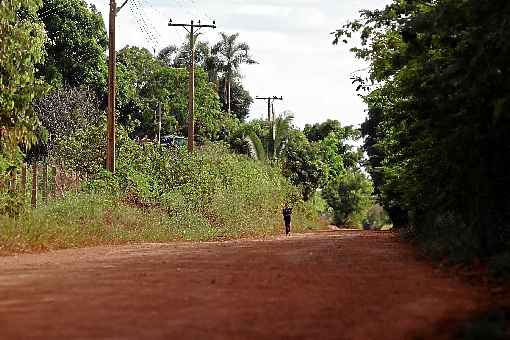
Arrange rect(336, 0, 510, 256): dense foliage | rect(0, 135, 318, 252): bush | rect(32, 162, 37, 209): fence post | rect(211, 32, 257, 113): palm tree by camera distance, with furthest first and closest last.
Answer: rect(211, 32, 257, 113): palm tree < rect(32, 162, 37, 209): fence post < rect(0, 135, 318, 252): bush < rect(336, 0, 510, 256): dense foliage

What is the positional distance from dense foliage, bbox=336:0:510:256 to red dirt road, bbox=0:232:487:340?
1460 millimetres

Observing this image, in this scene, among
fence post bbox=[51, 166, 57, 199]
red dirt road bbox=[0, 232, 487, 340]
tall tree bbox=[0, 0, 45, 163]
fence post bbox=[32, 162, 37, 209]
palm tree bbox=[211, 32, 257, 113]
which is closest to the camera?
red dirt road bbox=[0, 232, 487, 340]

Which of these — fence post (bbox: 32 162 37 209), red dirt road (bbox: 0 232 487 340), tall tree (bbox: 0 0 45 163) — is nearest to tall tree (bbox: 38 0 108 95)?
fence post (bbox: 32 162 37 209)

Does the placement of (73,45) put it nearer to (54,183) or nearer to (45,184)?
(54,183)

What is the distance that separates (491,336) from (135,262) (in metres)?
9.42

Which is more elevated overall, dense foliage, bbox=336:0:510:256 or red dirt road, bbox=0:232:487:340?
dense foliage, bbox=336:0:510:256

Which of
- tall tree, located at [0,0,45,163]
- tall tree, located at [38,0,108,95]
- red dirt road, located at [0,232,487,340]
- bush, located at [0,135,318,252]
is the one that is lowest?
red dirt road, located at [0,232,487,340]

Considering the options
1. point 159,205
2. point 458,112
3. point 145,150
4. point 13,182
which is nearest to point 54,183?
point 13,182

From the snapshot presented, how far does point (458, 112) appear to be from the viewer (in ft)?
45.0

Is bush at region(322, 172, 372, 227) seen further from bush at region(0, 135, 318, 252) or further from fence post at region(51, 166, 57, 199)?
fence post at region(51, 166, 57, 199)

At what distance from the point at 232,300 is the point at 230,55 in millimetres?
63699

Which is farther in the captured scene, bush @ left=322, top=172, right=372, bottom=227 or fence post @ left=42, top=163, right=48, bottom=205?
bush @ left=322, top=172, right=372, bottom=227

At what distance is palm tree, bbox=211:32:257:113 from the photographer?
232 feet

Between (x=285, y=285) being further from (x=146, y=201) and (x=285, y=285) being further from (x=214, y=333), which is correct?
(x=146, y=201)
